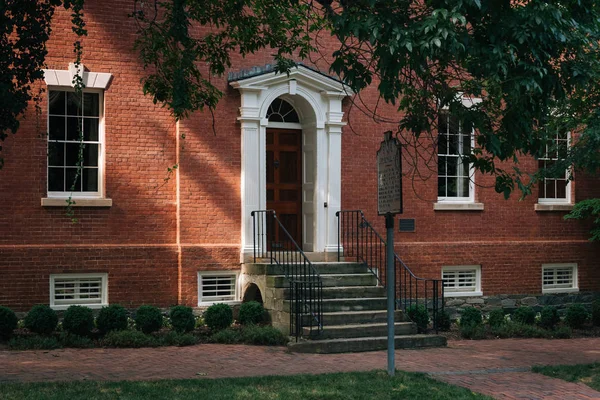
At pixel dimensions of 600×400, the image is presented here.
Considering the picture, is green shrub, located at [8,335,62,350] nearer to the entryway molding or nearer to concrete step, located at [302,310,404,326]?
the entryway molding

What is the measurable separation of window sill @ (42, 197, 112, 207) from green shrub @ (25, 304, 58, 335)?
6.23 feet

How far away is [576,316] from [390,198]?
7.81 metres

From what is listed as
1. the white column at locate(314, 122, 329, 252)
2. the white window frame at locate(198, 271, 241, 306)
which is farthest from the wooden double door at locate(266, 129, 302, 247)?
the white window frame at locate(198, 271, 241, 306)

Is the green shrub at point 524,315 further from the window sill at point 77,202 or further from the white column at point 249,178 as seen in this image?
the window sill at point 77,202

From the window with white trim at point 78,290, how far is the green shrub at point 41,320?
1.08 metres

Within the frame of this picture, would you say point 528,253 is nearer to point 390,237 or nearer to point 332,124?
point 332,124

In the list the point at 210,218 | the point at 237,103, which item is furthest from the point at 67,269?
the point at 237,103

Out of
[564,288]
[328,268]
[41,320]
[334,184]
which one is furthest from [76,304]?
[564,288]

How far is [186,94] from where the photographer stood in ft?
36.1

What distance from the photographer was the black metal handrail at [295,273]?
13.4 metres

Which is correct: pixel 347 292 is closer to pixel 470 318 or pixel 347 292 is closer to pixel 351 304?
pixel 351 304

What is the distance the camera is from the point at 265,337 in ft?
43.9

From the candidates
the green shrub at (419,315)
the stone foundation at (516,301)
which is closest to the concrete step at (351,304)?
the green shrub at (419,315)

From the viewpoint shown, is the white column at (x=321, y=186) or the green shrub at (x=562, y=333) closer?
the green shrub at (x=562, y=333)
